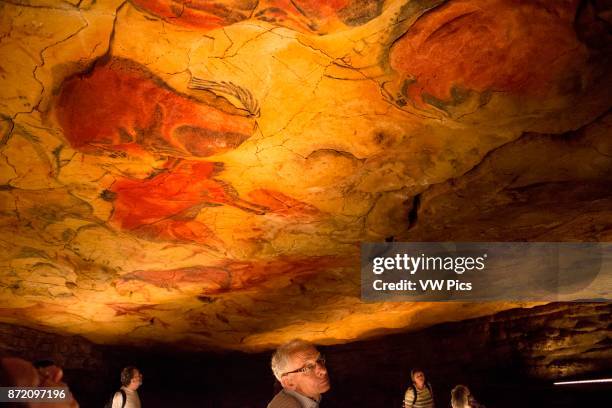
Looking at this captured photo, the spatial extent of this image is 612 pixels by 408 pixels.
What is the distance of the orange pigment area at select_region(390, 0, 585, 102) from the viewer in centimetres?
214

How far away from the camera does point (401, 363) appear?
7277mm

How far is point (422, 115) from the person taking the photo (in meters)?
2.72

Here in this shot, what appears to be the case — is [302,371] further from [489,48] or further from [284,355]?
[489,48]

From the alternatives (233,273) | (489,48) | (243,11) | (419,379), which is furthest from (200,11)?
(419,379)

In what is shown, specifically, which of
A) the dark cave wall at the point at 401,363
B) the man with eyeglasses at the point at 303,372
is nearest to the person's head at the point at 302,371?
the man with eyeglasses at the point at 303,372

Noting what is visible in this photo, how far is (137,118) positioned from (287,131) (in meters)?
0.90

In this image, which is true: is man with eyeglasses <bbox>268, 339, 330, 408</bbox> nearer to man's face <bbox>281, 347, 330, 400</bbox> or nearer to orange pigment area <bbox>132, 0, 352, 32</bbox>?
man's face <bbox>281, 347, 330, 400</bbox>

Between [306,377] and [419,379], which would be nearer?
[306,377]

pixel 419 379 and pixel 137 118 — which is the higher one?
pixel 137 118

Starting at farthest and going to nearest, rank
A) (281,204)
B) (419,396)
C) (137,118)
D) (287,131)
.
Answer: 1. (419,396)
2. (281,204)
3. (287,131)
4. (137,118)

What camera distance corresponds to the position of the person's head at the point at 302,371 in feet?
6.26

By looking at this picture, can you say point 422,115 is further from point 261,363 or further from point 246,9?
point 261,363

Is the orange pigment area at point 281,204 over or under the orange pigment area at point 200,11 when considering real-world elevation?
under

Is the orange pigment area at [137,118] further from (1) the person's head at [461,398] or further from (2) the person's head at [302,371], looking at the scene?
(1) the person's head at [461,398]
